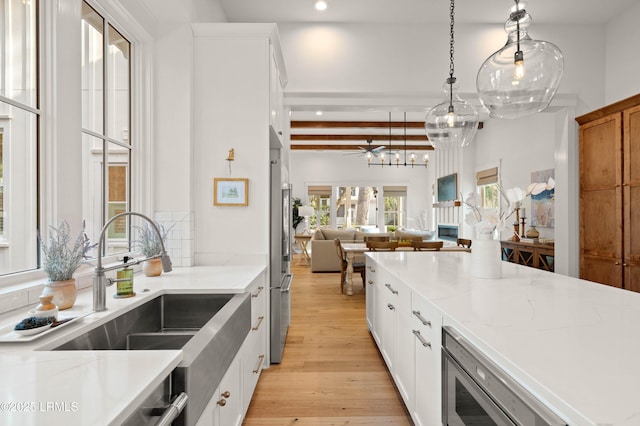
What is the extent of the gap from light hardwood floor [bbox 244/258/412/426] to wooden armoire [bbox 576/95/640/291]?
2554 mm

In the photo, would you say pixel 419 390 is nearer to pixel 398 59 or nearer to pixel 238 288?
pixel 238 288

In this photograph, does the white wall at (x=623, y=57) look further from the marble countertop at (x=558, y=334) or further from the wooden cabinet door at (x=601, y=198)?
the marble countertop at (x=558, y=334)

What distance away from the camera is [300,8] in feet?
11.4

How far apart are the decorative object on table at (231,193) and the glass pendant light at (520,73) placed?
175 centimetres

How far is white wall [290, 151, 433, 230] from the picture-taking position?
10258 mm

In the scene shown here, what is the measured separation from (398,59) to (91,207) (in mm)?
3352

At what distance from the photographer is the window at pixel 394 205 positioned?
10.4 m

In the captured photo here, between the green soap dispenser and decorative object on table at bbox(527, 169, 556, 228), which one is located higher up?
decorative object on table at bbox(527, 169, 556, 228)

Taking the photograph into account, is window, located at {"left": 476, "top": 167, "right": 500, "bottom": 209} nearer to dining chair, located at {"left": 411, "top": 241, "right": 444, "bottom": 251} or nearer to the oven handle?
dining chair, located at {"left": 411, "top": 241, "right": 444, "bottom": 251}

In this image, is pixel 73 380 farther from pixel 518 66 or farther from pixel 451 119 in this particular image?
pixel 451 119

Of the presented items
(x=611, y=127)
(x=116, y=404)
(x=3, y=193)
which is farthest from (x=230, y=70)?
(x=611, y=127)

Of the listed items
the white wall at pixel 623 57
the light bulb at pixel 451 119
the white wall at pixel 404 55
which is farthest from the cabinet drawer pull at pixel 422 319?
the white wall at pixel 623 57

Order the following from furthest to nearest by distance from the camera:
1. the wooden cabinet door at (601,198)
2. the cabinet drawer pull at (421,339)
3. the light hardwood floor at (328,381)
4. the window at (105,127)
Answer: the wooden cabinet door at (601,198) < the light hardwood floor at (328,381) < the window at (105,127) < the cabinet drawer pull at (421,339)

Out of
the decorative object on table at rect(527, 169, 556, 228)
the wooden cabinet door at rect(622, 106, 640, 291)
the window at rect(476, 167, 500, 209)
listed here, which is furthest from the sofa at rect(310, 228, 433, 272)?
the wooden cabinet door at rect(622, 106, 640, 291)
